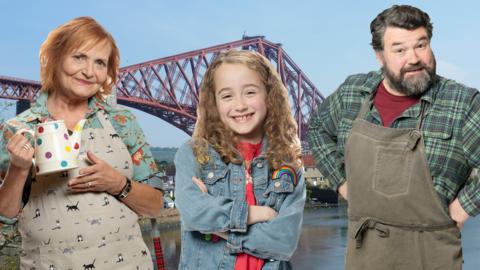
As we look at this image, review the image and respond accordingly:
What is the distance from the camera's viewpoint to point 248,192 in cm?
121

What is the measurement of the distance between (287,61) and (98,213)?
92.4 feet

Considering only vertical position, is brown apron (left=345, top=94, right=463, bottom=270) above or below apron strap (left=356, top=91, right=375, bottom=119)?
below

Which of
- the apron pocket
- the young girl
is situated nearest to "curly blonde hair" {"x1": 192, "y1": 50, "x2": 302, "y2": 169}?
the young girl

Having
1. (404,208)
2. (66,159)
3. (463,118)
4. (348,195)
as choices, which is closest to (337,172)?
(348,195)

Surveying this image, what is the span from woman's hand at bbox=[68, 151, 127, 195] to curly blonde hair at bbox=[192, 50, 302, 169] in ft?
0.59

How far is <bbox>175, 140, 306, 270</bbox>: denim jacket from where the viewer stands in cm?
114

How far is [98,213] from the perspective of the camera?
4.25 ft

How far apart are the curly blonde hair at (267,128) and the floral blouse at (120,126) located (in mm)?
169

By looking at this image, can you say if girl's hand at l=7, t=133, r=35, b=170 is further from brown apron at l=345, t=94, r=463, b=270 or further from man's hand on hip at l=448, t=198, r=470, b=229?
man's hand on hip at l=448, t=198, r=470, b=229

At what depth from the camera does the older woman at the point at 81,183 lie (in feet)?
4.19

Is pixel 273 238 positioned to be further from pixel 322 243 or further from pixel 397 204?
pixel 322 243

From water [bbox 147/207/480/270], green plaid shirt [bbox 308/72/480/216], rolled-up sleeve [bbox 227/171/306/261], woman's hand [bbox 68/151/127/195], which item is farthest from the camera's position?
water [bbox 147/207/480/270]

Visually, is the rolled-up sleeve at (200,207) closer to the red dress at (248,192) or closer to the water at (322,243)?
the red dress at (248,192)

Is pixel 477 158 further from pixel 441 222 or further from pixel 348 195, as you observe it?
pixel 348 195
